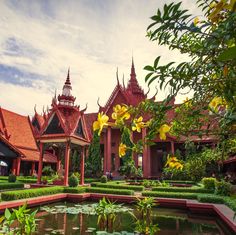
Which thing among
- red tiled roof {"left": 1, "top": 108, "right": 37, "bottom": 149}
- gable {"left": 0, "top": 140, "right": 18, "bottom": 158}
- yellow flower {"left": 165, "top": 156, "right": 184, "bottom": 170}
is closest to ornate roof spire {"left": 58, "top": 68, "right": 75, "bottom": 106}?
gable {"left": 0, "top": 140, "right": 18, "bottom": 158}

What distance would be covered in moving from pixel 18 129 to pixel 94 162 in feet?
28.9

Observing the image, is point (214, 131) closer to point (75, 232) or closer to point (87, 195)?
point (75, 232)

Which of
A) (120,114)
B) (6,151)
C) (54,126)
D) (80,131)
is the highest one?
(54,126)

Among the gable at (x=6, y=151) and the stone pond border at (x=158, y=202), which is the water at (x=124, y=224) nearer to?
the stone pond border at (x=158, y=202)

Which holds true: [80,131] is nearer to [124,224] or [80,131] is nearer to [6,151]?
[6,151]

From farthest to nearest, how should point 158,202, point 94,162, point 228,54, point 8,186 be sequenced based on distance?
point 94,162 → point 8,186 → point 158,202 → point 228,54

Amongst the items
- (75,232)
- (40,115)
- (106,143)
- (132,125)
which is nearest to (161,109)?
(132,125)

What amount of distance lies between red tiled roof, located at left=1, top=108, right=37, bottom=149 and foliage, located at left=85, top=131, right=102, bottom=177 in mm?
6100

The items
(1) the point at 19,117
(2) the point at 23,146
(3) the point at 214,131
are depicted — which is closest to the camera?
(3) the point at 214,131

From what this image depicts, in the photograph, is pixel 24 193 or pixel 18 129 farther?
pixel 18 129

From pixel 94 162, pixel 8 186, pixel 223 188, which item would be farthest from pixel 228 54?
pixel 94 162

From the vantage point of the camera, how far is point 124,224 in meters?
7.23

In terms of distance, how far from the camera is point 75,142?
16.5m

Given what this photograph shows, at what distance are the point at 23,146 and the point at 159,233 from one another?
2005 cm
